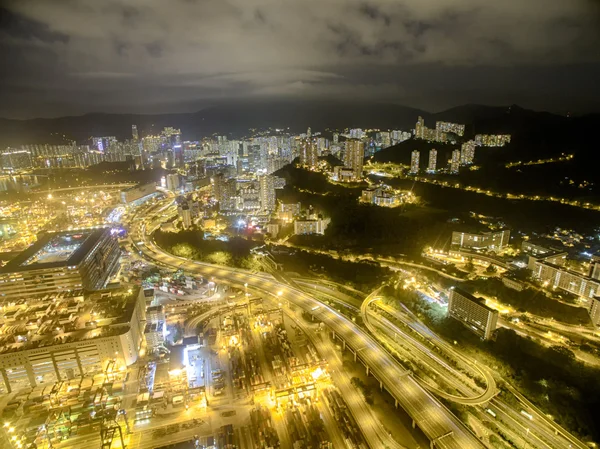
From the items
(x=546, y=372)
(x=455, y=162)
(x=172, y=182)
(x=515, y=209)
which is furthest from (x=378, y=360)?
(x=172, y=182)

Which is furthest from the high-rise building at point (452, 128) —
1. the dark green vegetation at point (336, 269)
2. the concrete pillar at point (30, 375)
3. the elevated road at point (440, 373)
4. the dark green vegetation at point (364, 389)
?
the concrete pillar at point (30, 375)

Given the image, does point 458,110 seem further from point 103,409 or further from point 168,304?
point 103,409

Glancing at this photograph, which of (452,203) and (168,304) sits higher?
(452,203)

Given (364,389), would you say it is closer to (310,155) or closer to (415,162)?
(415,162)

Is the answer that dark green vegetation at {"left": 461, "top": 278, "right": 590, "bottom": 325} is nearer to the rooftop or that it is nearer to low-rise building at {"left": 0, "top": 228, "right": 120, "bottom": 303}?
low-rise building at {"left": 0, "top": 228, "right": 120, "bottom": 303}

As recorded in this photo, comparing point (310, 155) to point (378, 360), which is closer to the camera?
point (378, 360)

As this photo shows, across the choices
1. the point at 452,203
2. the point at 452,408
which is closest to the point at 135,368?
the point at 452,408

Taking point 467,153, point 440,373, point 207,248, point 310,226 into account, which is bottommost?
point 440,373
